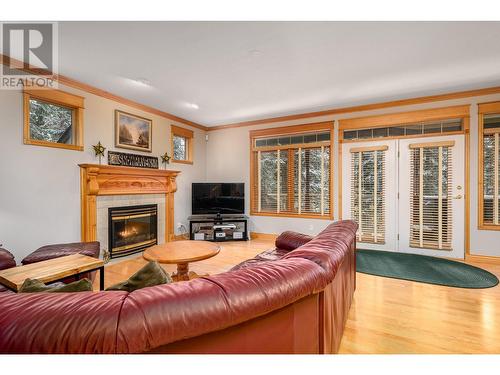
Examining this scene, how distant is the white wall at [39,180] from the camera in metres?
2.80

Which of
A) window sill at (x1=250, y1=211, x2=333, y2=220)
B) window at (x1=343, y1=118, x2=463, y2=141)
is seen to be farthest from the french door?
window sill at (x1=250, y1=211, x2=333, y2=220)

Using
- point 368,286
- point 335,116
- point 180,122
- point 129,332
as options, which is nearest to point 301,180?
point 335,116

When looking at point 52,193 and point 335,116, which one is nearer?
point 52,193

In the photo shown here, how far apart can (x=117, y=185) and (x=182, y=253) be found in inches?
77.4

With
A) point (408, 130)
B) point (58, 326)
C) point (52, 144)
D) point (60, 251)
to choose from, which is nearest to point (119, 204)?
point (52, 144)

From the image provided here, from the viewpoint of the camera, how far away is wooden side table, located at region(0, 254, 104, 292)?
187cm

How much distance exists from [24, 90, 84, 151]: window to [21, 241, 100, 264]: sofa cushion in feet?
4.41

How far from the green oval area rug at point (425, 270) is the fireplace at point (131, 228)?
354cm

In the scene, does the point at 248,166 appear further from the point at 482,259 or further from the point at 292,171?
the point at 482,259

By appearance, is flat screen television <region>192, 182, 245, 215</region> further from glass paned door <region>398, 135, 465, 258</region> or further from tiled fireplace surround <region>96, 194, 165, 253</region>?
glass paned door <region>398, 135, 465, 258</region>

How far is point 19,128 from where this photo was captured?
2902mm

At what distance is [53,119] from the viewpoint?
3301mm
